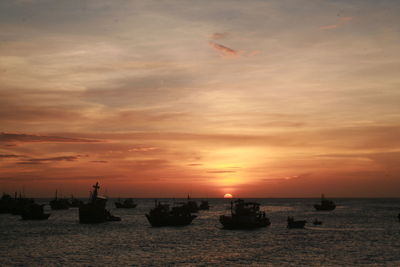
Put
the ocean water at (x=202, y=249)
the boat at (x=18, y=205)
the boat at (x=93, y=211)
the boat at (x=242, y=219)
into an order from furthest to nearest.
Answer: the boat at (x=18, y=205)
the boat at (x=93, y=211)
the boat at (x=242, y=219)
the ocean water at (x=202, y=249)

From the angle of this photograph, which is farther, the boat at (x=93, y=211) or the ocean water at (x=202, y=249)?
the boat at (x=93, y=211)

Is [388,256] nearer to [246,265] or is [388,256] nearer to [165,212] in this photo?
[246,265]

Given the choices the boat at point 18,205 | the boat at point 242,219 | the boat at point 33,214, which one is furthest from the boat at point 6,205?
the boat at point 242,219

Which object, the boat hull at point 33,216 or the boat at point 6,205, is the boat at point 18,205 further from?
the boat hull at point 33,216

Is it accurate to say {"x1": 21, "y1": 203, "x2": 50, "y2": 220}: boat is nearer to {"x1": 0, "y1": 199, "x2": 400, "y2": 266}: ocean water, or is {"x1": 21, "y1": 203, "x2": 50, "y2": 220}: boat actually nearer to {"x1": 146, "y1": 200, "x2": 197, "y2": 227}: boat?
{"x1": 0, "y1": 199, "x2": 400, "y2": 266}: ocean water

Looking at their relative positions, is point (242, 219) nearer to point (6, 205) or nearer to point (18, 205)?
point (18, 205)

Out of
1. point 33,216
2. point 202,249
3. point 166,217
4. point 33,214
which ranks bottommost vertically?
point 202,249

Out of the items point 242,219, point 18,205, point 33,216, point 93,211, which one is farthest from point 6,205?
point 242,219

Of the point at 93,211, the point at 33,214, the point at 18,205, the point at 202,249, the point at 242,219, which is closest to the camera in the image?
the point at 202,249

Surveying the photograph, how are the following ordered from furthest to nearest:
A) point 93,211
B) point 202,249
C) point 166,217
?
point 93,211, point 166,217, point 202,249

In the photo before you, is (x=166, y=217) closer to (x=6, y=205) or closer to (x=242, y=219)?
(x=242, y=219)

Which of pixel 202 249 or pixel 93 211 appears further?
pixel 93 211

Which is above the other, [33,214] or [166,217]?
[166,217]

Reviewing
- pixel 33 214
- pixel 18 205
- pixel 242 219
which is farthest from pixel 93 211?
pixel 18 205
